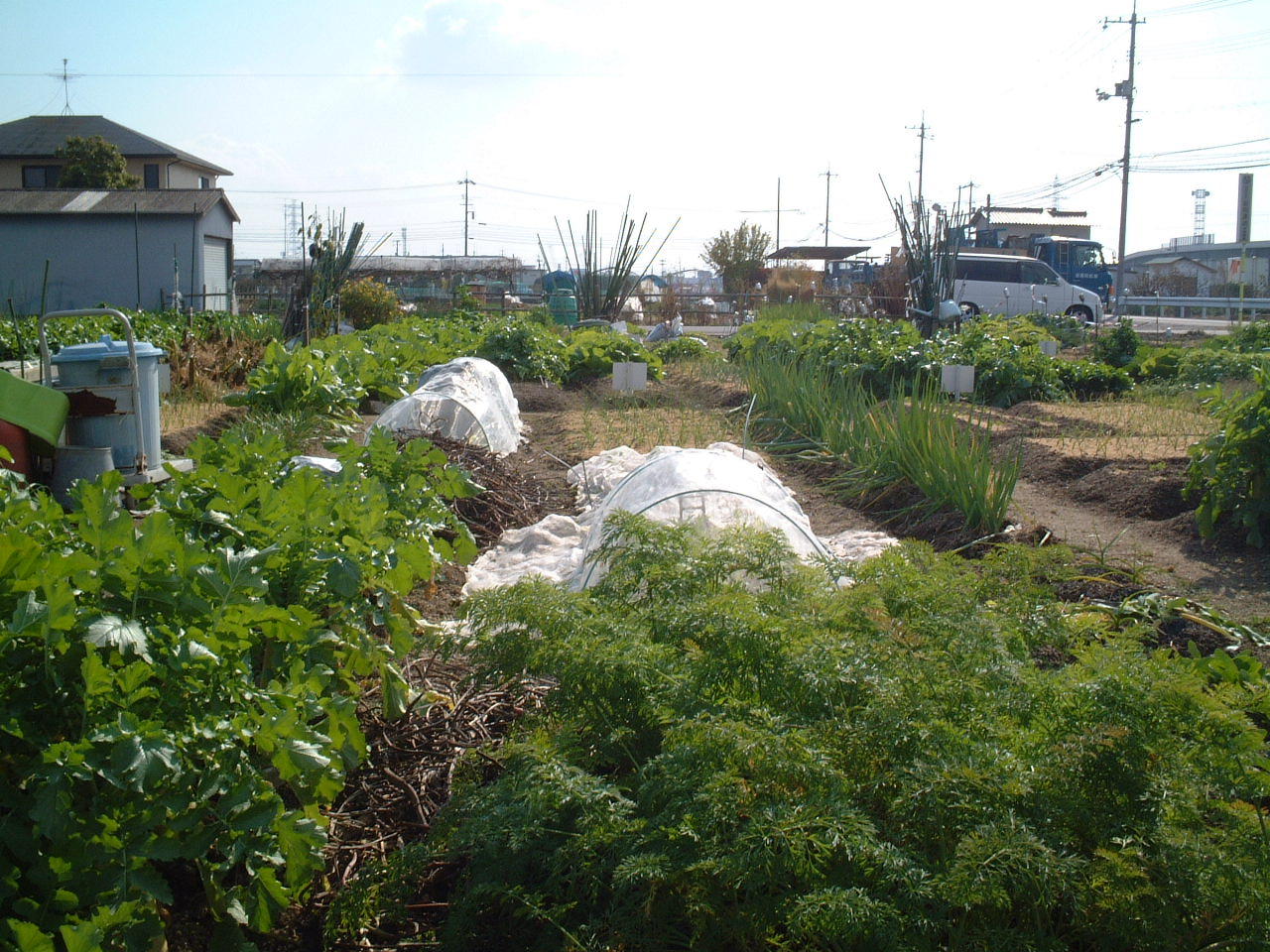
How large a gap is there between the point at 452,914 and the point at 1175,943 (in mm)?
1316

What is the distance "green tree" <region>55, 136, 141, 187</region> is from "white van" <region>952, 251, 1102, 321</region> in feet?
87.7

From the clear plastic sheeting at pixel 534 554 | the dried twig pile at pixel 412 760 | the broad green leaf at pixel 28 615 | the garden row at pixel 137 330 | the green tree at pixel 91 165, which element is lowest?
the dried twig pile at pixel 412 760

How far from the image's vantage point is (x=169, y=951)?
2223 mm

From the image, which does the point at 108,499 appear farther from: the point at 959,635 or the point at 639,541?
the point at 959,635

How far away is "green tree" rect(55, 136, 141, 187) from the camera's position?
33.5 m

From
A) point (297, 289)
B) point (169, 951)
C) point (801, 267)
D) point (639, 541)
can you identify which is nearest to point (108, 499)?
point (169, 951)

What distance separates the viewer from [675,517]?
4.28m

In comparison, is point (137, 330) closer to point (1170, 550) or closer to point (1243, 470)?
point (1170, 550)

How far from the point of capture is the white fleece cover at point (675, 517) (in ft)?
14.1

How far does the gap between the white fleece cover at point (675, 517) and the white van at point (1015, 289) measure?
20.8m

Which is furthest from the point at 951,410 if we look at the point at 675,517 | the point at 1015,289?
the point at 1015,289

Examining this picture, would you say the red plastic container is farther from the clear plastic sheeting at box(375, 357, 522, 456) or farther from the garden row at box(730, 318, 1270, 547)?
the garden row at box(730, 318, 1270, 547)

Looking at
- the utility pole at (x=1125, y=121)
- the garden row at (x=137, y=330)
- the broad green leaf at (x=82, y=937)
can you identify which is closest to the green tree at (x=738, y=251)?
the utility pole at (x=1125, y=121)

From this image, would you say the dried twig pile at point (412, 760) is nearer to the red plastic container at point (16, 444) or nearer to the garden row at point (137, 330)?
the red plastic container at point (16, 444)
